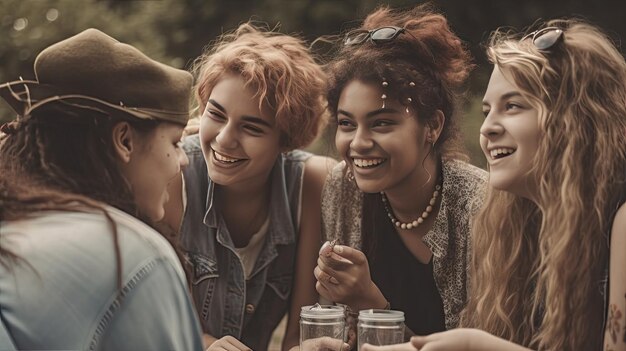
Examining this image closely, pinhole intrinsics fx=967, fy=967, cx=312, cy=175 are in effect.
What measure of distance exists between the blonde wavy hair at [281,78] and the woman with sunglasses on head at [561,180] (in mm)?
865

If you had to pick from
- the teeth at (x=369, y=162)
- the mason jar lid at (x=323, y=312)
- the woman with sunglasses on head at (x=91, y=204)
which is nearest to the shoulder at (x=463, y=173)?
the teeth at (x=369, y=162)

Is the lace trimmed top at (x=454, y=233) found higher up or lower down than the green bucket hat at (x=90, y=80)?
lower down

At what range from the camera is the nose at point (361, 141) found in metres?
3.41

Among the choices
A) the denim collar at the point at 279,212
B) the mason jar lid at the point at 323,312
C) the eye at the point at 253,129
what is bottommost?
the denim collar at the point at 279,212

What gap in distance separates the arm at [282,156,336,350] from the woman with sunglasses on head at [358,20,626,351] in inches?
38.4

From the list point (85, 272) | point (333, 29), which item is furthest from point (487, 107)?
point (333, 29)

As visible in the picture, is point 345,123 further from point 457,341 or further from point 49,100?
point 49,100

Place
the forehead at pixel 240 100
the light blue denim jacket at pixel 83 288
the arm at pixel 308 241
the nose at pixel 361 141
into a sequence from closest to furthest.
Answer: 1. the light blue denim jacket at pixel 83 288
2. the nose at pixel 361 141
3. the forehead at pixel 240 100
4. the arm at pixel 308 241

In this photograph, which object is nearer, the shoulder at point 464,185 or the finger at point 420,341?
the finger at point 420,341

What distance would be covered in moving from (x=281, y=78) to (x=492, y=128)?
3.20 feet

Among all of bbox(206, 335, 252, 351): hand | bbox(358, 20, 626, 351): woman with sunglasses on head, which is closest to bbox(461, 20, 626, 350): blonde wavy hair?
bbox(358, 20, 626, 351): woman with sunglasses on head

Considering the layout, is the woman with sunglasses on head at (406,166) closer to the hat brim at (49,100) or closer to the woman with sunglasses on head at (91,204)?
the woman with sunglasses on head at (91,204)

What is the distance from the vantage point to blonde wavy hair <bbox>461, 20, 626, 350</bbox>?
8.74ft

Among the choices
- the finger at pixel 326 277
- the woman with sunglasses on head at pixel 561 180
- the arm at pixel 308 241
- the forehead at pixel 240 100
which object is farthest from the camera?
the arm at pixel 308 241
